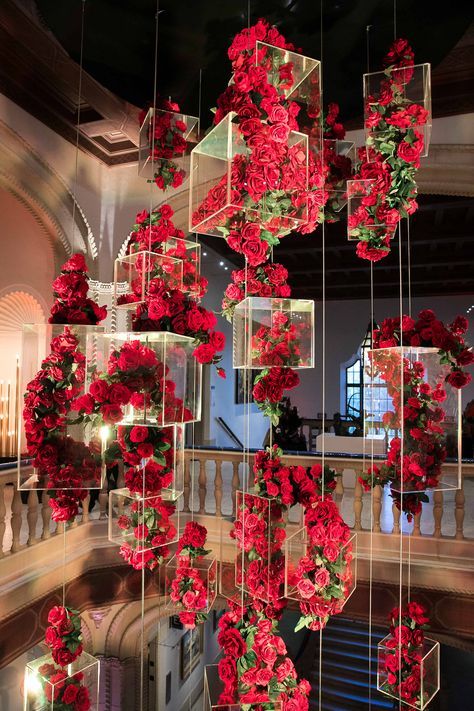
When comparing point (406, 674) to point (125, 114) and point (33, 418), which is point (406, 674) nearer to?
point (33, 418)

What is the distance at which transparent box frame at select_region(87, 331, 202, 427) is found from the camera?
200 cm

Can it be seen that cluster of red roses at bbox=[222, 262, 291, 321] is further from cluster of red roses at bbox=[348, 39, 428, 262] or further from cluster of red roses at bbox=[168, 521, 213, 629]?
cluster of red roses at bbox=[168, 521, 213, 629]

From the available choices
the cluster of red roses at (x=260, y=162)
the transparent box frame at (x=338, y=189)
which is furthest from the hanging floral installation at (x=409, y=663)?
the transparent box frame at (x=338, y=189)

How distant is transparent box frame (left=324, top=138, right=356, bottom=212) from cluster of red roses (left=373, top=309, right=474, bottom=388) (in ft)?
1.88

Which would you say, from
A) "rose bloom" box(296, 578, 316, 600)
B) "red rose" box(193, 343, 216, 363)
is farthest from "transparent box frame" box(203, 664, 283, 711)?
"red rose" box(193, 343, 216, 363)

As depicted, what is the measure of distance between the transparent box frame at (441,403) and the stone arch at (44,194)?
9.53 feet

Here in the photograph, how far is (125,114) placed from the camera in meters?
4.41

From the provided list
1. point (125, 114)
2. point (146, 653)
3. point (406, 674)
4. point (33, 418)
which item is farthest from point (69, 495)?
point (125, 114)

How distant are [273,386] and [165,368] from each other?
1.40 ft

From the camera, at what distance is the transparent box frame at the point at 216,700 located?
171 cm

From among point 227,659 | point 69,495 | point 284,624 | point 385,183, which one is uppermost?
point 385,183

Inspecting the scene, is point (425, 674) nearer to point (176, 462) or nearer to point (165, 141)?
point (176, 462)

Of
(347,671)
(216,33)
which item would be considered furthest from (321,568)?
(216,33)

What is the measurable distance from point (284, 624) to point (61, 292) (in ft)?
11.2
